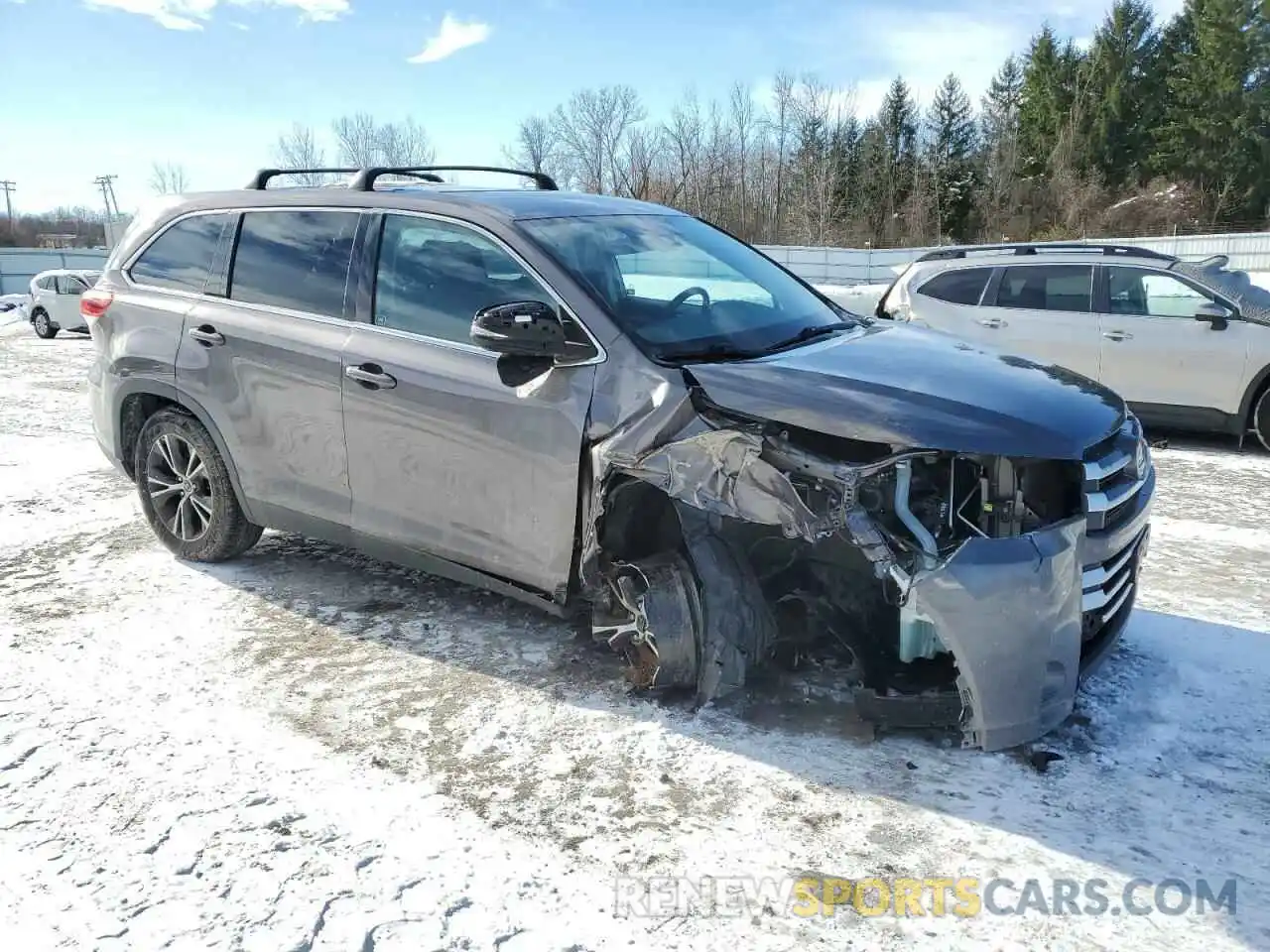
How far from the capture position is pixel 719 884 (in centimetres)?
261

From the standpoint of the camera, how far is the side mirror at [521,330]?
11.2 feet

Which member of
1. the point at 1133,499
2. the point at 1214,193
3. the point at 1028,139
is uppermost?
the point at 1028,139

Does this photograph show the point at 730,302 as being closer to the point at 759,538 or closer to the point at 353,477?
the point at 759,538

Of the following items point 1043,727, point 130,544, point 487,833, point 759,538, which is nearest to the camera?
point 487,833

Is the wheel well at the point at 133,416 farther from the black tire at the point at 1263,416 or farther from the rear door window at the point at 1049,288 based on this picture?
the black tire at the point at 1263,416

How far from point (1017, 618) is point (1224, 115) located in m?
62.6

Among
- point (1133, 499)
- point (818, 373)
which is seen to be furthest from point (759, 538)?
point (1133, 499)

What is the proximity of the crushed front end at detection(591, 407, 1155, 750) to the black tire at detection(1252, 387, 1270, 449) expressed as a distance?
5208 mm

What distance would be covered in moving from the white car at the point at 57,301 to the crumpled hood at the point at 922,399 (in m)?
21.7

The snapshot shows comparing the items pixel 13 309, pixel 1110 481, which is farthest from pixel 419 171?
pixel 13 309

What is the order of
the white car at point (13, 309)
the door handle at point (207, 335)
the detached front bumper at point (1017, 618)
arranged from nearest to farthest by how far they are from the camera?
the detached front bumper at point (1017, 618), the door handle at point (207, 335), the white car at point (13, 309)

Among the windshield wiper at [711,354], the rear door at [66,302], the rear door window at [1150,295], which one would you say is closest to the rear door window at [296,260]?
→ the windshield wiper at [711,354]

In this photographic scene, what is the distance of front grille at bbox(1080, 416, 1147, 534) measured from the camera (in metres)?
3.03

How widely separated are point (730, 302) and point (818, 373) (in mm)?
912
